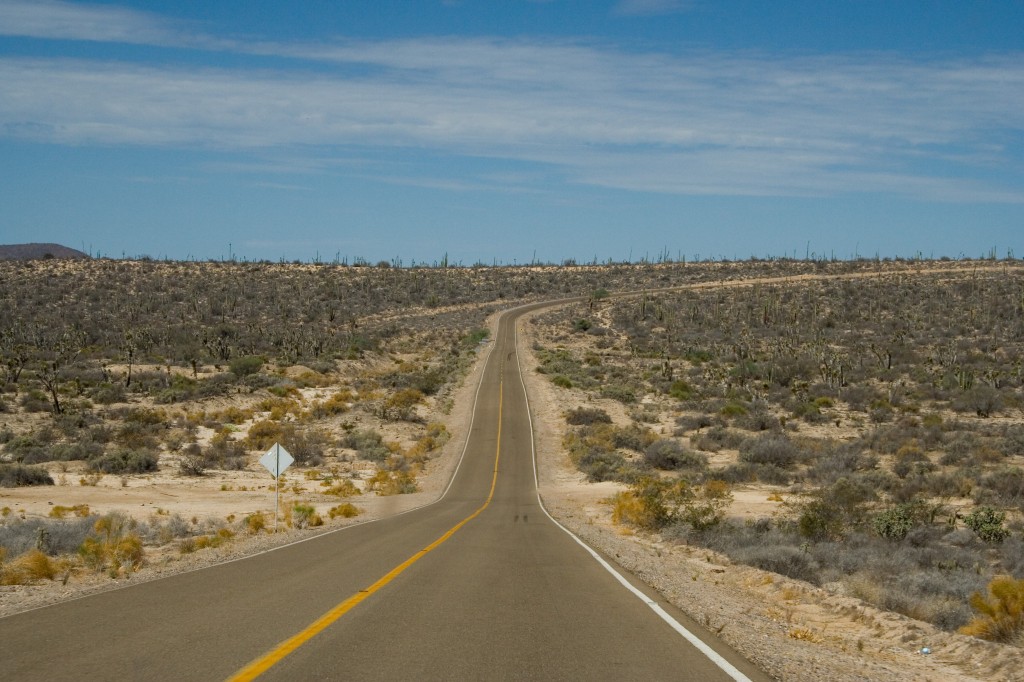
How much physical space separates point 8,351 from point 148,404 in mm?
22930

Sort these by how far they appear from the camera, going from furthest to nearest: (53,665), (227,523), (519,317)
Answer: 1. (519,317)
2. (227,523)
3. (53,665)

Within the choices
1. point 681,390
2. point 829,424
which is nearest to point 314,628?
point 829,424

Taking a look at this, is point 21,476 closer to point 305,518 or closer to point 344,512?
point 344,512

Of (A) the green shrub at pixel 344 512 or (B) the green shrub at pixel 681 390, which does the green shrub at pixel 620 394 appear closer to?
(B) the green shrub at pixel 681 390

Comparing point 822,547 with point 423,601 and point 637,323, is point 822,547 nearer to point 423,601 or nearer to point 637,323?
point 423,601

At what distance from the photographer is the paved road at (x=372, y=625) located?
741cm

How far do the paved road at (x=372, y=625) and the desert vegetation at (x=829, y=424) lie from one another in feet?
16.3

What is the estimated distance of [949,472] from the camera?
33.0 m

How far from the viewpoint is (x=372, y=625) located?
9188 mm

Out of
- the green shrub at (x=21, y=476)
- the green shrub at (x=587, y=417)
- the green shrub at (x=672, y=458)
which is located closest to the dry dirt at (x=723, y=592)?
the green shrub at (x=21, y=476)

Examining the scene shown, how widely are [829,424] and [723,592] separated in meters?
39.6

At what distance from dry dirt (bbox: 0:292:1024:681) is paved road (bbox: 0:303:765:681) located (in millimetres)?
800

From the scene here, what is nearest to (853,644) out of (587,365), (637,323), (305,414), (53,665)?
(53,665)

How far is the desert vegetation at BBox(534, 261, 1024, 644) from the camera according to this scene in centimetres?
1775
